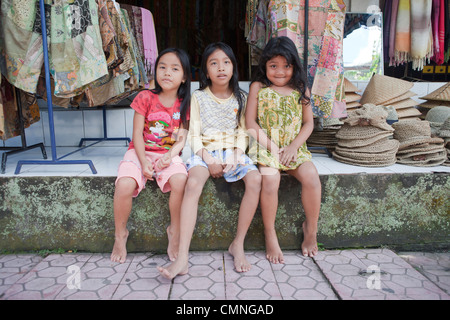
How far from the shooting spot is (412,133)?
249 cm

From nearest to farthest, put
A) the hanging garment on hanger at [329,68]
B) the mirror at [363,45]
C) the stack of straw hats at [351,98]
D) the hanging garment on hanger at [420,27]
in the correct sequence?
the hanging garment on hanger at [329,68] < the stack of straw hats at [351,98] < the hanging garment on hanger at [420,27] < the mirror at [363,45]

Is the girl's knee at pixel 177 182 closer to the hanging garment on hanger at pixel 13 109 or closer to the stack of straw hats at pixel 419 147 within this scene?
the hanging garment on hanger at pixel 13 109

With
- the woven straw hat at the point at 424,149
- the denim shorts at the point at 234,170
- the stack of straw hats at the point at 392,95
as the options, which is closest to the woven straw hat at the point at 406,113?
the stack of straw hats at the point at 392,95

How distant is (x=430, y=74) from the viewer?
14.9 ft

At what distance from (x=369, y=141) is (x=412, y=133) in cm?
41

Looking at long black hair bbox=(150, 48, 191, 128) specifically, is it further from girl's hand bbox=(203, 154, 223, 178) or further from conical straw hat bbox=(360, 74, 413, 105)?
conical straw hat bbox=(360, 74, 413, 105)

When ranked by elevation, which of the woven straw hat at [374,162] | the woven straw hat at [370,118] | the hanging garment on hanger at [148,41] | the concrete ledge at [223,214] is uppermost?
the hanging garment on hanger at [148,41]

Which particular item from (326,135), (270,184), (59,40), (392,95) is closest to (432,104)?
(392,95)

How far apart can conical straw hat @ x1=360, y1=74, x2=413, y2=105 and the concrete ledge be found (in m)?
1.18

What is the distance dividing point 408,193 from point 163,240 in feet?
5.44

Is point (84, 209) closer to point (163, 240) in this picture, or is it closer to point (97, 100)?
point (163, 240)

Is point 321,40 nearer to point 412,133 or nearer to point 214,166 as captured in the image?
point 412,133

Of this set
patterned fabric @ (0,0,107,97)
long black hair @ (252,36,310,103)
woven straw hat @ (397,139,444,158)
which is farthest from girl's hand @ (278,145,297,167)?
patterned fabric @ (0,0,107,97)

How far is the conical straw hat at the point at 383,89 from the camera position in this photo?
3109mm
